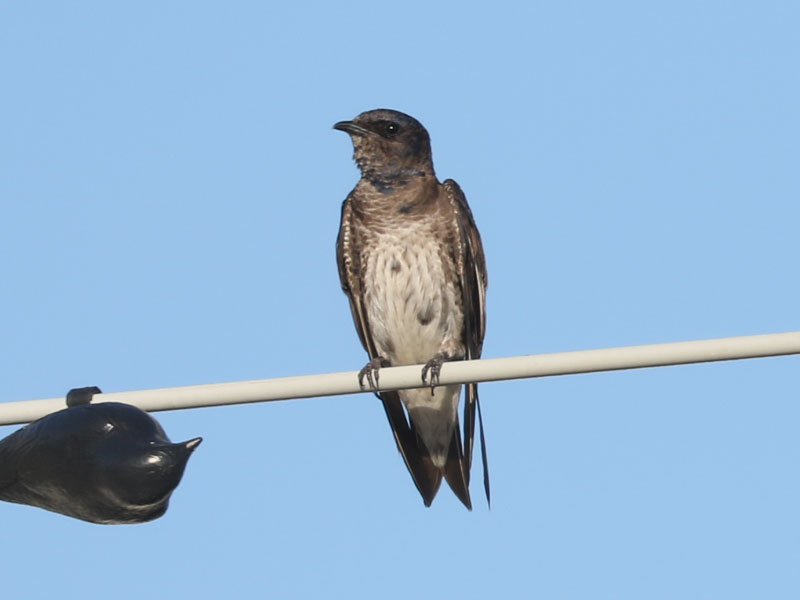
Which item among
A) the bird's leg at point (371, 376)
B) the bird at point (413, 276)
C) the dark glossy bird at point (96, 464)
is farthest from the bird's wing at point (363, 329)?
the dark glossy bird at point (96, 464)

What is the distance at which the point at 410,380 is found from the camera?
5473mm

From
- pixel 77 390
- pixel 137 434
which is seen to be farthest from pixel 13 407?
pixel 137 434

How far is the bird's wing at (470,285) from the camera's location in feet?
33.1

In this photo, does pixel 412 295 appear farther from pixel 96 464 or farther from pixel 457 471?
pixel 96 464

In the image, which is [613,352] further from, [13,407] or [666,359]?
[13,407]

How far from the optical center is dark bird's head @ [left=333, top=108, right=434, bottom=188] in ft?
34.8

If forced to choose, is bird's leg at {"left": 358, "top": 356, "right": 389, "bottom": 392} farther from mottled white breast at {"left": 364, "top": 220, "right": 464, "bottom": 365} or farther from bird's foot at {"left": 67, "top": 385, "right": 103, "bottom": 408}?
bird's foot at {"left": 67, "top": 385, "right": 103, "bottom": 408}

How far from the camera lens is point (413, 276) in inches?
395

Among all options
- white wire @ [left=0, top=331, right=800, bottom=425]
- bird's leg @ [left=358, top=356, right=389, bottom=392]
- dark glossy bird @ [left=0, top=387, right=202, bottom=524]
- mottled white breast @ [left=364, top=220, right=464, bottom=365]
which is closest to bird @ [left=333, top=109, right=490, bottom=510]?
mottled white breast @ [left=364, top=220, right=464, bottom=365]

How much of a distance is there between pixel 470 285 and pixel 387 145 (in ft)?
4.31

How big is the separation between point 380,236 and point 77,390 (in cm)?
504

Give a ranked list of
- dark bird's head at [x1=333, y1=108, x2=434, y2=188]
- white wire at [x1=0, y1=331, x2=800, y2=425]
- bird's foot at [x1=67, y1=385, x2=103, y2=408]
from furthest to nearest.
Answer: dark bird's head at [x1=333, y1=108, x2=434, y2=188] → bird's foot at [x1=67, y1=385, x2=103, y2=408] → white wire at [x1=0, y1=331, x2=800, y2=425]

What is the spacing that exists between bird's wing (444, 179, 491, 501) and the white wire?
4.75 metres

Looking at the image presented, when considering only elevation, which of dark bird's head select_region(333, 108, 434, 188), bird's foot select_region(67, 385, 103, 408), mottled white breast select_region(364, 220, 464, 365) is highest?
dark bird's head select_region(333, 108, 434, 188)
